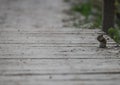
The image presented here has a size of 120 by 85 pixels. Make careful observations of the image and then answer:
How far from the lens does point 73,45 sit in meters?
4.93

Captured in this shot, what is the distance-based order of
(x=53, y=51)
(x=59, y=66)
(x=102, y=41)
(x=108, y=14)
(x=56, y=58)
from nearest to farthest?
(x=59, y=66)
(x=56, y=58)
(x=53, y=51)
(x=102, y=41)
(x=108, y=14)

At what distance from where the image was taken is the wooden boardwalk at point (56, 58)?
11.3 feet

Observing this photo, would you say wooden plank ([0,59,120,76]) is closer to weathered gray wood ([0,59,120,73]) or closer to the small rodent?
weathered gray wood ([0,59,120,73])

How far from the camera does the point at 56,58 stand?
418cm

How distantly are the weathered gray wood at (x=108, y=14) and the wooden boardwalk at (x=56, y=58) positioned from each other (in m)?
0.49

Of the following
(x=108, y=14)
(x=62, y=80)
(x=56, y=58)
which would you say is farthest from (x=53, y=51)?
(x=108, y=14)

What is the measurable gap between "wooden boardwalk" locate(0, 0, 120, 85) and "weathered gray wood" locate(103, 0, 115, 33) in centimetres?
49

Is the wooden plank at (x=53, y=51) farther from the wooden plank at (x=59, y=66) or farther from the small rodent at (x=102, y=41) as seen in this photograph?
the wooden plank at (x=59, y=66)

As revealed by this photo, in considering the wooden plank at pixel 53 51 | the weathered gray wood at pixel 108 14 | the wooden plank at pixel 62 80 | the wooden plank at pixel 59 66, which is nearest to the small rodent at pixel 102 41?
the wooden plank at pixel 53 51

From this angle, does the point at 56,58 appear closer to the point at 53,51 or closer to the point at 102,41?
the point at 53,51

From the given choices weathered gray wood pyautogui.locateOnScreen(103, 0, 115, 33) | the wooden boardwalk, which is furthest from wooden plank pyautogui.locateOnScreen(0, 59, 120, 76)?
weathered gray wood pyautogui.locateOnScreen(103, 0, 115, 33)

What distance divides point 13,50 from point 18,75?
1.09 meters

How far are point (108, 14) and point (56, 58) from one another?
249cm

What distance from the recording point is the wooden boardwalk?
3.44 m
